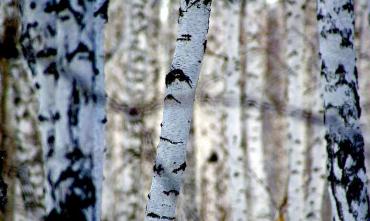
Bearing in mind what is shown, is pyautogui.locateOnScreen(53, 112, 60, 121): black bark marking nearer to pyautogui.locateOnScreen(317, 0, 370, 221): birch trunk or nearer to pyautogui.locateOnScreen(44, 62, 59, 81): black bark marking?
pyautogui.locateOnScreen(44, 62, 59, 81): black bark marking

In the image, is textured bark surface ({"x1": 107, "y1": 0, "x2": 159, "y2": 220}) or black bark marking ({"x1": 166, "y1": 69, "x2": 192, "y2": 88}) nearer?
black bark marking ({"x1": 166, "y1": 69, "x2": 192, "y2": 88})

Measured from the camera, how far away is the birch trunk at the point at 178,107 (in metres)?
2.65

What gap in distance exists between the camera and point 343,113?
11.8 feet

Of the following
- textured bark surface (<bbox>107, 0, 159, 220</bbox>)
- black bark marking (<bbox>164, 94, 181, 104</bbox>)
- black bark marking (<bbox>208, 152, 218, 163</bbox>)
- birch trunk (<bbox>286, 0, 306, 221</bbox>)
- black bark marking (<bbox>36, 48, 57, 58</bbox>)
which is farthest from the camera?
black bark marking (<bbox>208, 152, 218, 163</bbox>)

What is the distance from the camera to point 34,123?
7809 mm

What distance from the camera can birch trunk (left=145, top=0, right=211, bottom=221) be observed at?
2648mm

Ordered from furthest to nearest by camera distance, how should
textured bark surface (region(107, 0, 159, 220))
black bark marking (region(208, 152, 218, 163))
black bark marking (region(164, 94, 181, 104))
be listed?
black bark marking (region(208, 152, 218, 163))
textured bark surface (region(107, 0, 159, 220))
black bark marking (region(164, 94, 181, 104))

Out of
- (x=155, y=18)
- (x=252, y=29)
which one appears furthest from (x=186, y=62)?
(x=155, y=18)

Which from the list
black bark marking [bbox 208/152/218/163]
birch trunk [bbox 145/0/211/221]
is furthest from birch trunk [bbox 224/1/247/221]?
birch trunk [bbox 145/0/211/221]

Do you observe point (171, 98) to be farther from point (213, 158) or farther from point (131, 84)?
point (213, 158)

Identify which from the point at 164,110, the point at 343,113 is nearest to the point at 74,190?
the point at 164,110

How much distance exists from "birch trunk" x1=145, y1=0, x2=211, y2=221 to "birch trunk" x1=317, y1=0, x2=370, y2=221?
48.6 inches

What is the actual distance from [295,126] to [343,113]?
11.2ft

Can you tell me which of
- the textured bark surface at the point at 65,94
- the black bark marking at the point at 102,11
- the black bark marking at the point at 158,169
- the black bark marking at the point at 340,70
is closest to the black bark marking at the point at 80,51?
the textured bark surface at the point at 65,94
